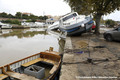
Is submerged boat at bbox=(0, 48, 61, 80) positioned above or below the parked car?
below

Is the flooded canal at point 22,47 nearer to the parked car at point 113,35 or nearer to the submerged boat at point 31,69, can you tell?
the submerged boat at point 31,69

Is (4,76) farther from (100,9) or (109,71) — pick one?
(100,9)

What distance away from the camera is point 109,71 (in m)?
3.95

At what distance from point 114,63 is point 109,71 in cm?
93

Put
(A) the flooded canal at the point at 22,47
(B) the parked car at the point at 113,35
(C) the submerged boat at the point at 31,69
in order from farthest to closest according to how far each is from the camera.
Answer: (A) the flooded canal at the point at 22,47 < (B) the parked car at the point at 113,35 < (C) the submerged boat at the point at 31,69

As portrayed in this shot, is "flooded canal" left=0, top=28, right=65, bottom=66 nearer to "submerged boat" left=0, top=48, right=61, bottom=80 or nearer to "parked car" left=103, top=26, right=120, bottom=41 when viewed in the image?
"submerged boat" left=0, top=48, right=61, bottom=80

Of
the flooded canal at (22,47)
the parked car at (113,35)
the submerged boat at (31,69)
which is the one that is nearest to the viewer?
the submerged boat at (31,69)

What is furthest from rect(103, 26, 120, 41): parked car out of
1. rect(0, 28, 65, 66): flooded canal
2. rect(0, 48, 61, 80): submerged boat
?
rect(0, 48, 61, 80): submerged boat

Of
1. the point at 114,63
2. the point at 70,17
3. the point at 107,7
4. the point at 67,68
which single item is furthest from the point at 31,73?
the point at 107,7

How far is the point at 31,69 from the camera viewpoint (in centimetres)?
545

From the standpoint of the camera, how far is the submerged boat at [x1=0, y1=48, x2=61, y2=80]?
15.7 ft

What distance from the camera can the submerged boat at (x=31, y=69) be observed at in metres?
4.80

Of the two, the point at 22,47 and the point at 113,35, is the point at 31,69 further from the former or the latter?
the point at 22,47

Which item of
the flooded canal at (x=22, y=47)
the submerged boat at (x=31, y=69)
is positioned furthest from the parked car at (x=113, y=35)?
the submerged boat at (x=31, y=69)
